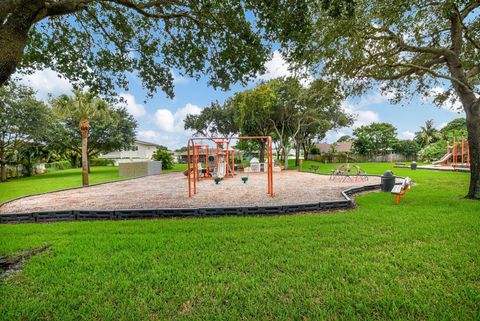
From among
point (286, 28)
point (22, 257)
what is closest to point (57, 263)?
point (22, 257)

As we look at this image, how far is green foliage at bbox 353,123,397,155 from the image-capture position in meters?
44.9

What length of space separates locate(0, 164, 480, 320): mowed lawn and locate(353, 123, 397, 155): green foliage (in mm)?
43997

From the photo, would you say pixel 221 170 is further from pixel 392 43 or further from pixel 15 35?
pixel 15 35

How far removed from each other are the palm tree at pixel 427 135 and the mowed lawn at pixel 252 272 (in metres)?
50.4

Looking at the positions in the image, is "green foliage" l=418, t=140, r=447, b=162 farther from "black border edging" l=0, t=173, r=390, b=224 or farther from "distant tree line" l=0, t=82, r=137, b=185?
"distant tree line" l=0, t=82, r=137, b=185

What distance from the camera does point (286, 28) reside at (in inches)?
211

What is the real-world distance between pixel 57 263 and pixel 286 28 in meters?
6.16

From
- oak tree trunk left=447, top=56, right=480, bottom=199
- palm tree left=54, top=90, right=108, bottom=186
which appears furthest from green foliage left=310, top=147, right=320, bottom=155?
oak tree trunk left=447, top=56, right=480, bottom=199

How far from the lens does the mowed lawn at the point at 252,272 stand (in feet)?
7.87

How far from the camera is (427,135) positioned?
46.2 metres

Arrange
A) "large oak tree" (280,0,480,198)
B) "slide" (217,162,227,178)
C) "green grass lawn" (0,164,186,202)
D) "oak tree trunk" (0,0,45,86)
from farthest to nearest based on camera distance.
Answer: "slide" (217,162,227,178)
"green grass lawn" (0,164,186,202)
"large oak tree" (280,0,480,198)
"oak tree trunk" (0,0,45,86)

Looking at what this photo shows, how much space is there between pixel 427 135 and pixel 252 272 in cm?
5663

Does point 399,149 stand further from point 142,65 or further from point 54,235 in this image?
point 54,235

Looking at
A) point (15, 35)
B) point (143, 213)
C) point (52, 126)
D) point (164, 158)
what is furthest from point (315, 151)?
point (15, 35)
